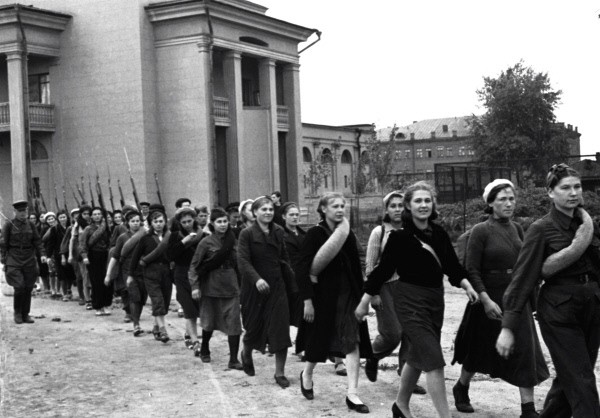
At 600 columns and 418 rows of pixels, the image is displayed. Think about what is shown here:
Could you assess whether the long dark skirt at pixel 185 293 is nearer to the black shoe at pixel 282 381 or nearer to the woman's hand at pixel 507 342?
the black shoe at pixel 282 381

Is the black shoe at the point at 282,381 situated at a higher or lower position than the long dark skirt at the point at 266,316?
lower

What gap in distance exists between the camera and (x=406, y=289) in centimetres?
732

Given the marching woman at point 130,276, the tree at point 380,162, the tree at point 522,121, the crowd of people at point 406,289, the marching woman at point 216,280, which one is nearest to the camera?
the crowd of people at point 406,289

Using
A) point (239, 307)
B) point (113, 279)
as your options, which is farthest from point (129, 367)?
point (113, 279)

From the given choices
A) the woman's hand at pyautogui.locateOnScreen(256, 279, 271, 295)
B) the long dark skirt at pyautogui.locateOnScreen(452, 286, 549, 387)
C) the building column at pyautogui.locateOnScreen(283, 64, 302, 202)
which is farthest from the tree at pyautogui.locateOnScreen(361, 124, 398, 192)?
the long dark skirt at pyautogui.locateOnScreen(452, 286, 549, 387)

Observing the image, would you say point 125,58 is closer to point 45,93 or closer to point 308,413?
point 45,93

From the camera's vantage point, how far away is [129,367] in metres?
11.3

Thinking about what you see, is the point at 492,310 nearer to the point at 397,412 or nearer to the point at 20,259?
the point at 397,412

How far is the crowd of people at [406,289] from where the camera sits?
19.9 feet

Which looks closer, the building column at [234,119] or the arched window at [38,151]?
the building column at [234,119]

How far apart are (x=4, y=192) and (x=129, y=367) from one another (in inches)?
1299

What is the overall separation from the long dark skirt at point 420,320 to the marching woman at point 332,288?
142cm

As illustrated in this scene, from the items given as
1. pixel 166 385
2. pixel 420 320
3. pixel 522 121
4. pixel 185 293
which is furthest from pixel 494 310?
pixel 522 121

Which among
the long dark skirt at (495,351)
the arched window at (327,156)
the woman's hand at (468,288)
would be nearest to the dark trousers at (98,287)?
the long dark skirt at (495,351)
